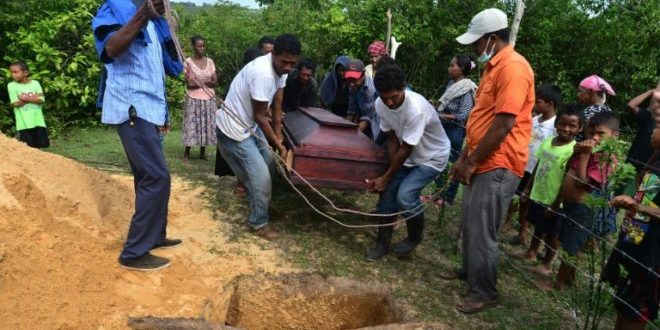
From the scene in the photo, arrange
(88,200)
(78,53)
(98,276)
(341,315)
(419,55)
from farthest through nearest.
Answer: (419,55) → (78,53) → (88,200) → (341,315) → (98,276)

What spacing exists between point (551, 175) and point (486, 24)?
147 centimetres

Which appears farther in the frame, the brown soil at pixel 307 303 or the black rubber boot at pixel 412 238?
the black rubber boot at pixel 412 238

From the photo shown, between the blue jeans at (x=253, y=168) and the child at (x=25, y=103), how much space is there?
288cm

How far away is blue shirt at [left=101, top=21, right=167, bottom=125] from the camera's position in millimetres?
2881

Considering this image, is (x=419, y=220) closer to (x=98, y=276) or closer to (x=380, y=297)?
(x=380, y=297)

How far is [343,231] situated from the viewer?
4332mm

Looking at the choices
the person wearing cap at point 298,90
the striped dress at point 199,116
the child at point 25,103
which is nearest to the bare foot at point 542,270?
the person wearing cap at point 298,90

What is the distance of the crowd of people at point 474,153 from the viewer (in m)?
2.70

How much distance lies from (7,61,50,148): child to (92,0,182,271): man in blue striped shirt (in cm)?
318

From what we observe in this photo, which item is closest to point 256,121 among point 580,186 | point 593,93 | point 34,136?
point 580,186

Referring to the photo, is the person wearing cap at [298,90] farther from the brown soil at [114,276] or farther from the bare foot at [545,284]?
the bare foot at [545,284]

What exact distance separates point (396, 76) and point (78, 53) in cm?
652

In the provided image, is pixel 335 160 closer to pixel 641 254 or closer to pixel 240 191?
pixel 240 191

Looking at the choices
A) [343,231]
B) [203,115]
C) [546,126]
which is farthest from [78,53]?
[546,126]
